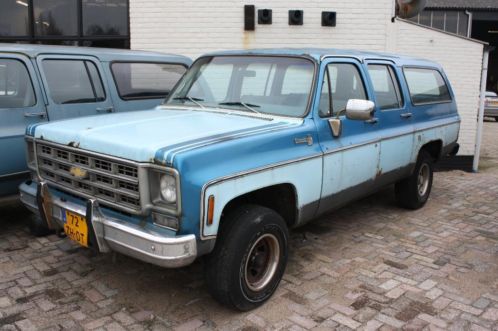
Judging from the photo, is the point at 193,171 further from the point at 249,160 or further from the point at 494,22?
the point at 494,22

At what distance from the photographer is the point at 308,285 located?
12.6 ft

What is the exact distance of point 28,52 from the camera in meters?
4.70

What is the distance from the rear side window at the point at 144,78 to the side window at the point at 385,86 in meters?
2.49

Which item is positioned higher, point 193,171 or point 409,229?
point 193,171

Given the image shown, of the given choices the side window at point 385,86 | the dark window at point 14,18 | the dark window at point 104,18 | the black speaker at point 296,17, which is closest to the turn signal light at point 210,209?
the side window at point 385,86

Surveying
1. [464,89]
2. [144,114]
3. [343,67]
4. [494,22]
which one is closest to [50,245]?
[144,114]

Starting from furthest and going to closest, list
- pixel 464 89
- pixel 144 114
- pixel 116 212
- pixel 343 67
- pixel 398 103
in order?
pixel 464 89 → pixel 398 103 → pixel 343 67 → pixel 144 114 → pixel 116 212

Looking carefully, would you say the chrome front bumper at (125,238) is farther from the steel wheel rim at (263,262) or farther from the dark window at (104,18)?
the dark window at (104,18)

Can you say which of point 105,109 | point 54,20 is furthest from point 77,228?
point 54,20

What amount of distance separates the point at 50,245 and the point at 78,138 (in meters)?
1.73

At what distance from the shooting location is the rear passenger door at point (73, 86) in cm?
480

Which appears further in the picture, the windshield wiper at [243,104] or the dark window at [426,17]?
the dark window at [426,17]

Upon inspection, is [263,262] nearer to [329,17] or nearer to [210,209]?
[210,209]

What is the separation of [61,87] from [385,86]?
3336 millimetres
